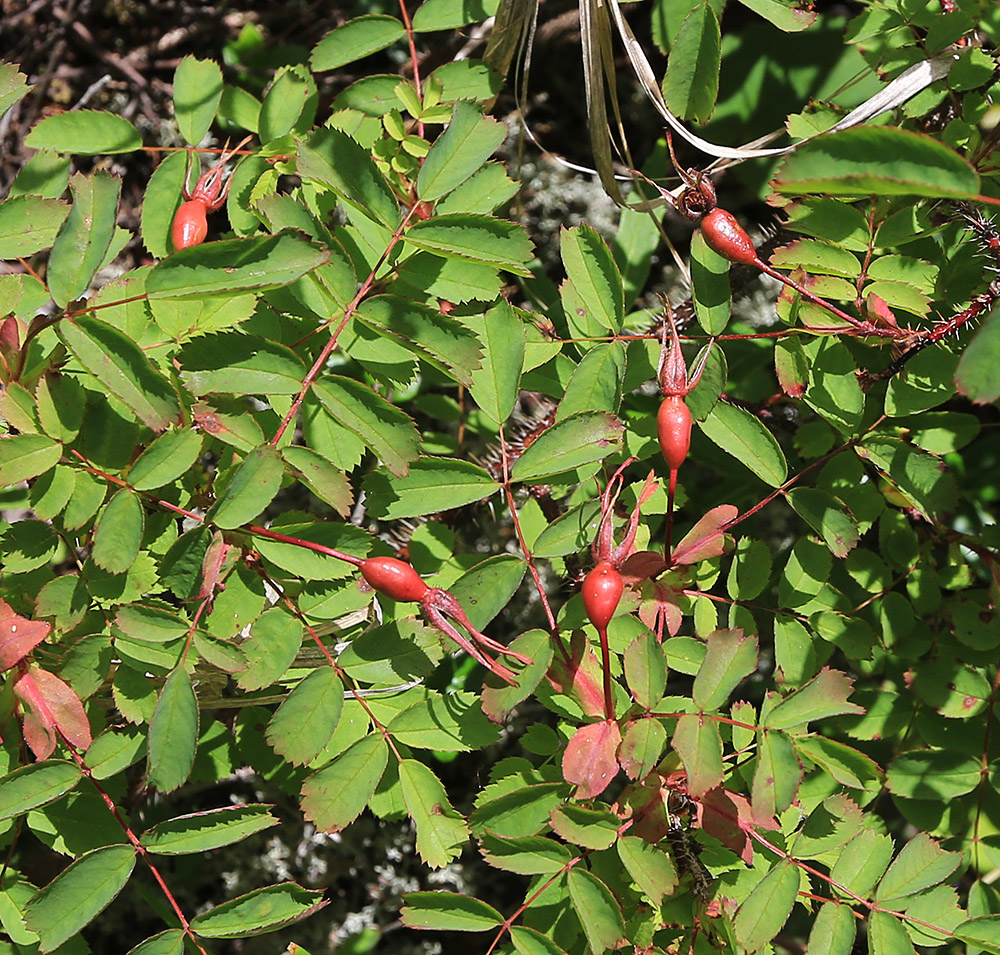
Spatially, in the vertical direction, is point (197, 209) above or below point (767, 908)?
above

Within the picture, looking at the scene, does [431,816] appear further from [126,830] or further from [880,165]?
[880,165]

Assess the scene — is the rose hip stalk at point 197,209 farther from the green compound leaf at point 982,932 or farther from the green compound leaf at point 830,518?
the green compound leaf at point 982,932

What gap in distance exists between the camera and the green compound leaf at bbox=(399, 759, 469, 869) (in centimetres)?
145

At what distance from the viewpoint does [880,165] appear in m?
0.99

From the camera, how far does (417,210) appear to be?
5.13 ft

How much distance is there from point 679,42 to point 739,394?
2.37 feet

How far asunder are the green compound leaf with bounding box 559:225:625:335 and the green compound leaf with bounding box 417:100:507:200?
21 cm

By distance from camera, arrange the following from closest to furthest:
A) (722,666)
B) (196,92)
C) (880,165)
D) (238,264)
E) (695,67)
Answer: (880,165), (238,264), (722,666), (695,67), (196,92)

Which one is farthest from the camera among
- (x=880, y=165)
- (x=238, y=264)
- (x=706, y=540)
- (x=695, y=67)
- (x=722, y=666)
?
(x=695, y=67)

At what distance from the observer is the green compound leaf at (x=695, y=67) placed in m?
1.53

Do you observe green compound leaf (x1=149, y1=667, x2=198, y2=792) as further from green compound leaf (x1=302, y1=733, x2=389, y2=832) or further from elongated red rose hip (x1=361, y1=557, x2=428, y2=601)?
elongated red rose hip (x1=361, y1=557, x2=428, y2=601)

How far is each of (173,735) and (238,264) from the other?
0.67 metres

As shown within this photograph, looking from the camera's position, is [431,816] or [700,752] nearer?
[700,752]

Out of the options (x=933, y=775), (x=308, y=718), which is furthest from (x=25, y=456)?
(x=933, y=775)
